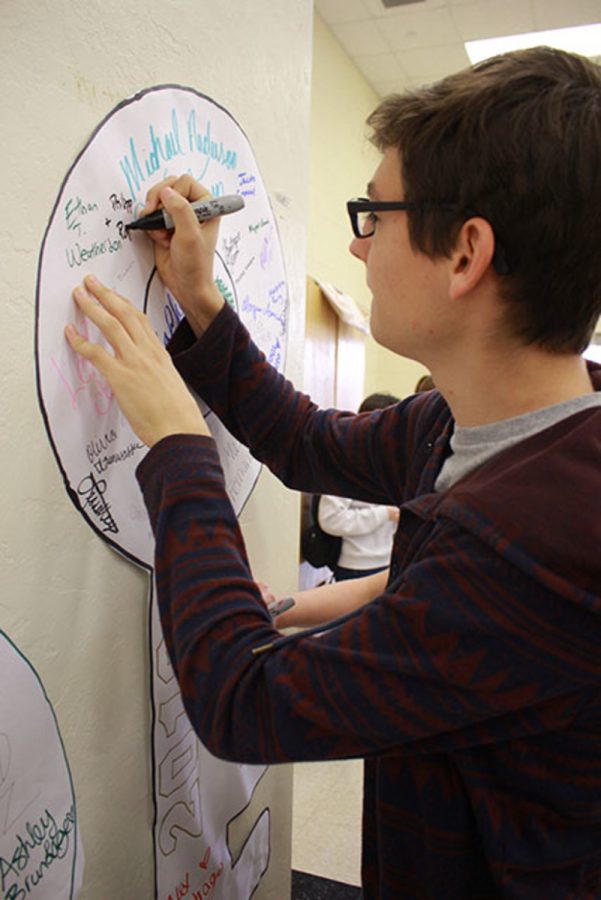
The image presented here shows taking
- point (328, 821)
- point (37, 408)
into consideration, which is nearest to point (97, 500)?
point (37, 408)

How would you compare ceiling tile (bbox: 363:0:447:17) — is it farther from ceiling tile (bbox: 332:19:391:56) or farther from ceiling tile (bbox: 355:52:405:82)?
ceiling tile (bbox: 355:52:405:82)

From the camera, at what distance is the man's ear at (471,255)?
63cm

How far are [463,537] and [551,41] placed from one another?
3940 mm

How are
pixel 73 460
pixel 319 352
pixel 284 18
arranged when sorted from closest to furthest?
pixel 73 460
pixel 284 18
pixel 319 352

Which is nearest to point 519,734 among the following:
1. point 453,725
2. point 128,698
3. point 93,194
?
point 453,725

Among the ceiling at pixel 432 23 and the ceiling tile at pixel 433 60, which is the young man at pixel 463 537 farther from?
the ceiling tile at pixel 433 60

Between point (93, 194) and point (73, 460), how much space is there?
0.81 feet

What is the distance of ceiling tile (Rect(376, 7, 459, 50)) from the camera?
3365 millimetres

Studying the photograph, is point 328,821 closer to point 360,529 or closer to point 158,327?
point 360,529

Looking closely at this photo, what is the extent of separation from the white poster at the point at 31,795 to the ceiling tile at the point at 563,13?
145 inches

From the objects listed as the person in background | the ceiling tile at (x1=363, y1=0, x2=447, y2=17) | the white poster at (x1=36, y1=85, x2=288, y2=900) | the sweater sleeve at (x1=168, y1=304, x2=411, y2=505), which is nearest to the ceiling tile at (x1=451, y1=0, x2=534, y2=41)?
the ceiling tile at (x1=363, y1=0, x2=447, y2=17)

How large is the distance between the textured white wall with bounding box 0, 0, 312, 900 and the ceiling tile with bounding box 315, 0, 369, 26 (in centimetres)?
277

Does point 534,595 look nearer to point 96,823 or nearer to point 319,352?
point 96,823

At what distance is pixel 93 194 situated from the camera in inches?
26.0
